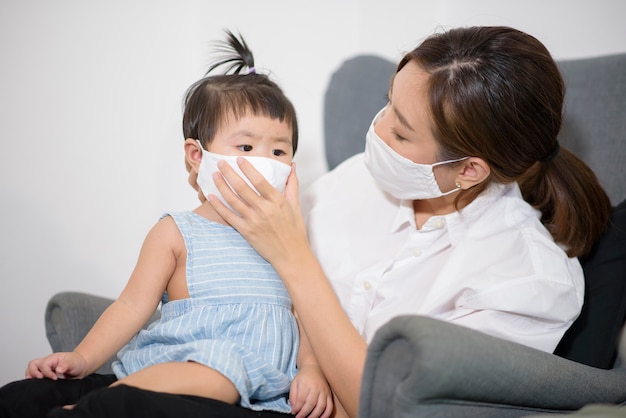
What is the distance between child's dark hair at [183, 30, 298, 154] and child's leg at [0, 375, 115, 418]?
0.50 metres

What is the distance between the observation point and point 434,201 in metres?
1.36

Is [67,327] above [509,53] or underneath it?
underneath

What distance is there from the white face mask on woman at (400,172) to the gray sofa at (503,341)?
0.39 metres

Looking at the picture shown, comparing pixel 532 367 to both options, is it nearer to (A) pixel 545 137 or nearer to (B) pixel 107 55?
(A) pixel 545 137

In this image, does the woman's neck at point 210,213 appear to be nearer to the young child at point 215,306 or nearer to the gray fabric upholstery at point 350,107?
the young child at point 215,306

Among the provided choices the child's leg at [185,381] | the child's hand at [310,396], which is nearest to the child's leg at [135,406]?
the child's leg at [185,381]

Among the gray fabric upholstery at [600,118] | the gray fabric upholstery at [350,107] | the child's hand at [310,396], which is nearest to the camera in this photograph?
the child's hand at [310,396]

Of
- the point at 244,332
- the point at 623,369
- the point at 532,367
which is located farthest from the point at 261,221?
the point at 623,369

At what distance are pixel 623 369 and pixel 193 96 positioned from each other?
985mm

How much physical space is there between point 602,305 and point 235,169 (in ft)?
2.56

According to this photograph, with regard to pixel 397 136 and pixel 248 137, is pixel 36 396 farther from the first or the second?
pixel 397 136

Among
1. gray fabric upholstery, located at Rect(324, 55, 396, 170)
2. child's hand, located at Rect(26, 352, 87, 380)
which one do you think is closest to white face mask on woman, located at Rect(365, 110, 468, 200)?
gray fabric upholstery, located at Rect(324, 55, 396, 170)

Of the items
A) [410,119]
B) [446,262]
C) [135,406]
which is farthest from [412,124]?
Result: [135,406]

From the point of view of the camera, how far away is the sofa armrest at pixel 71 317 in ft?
4.49
